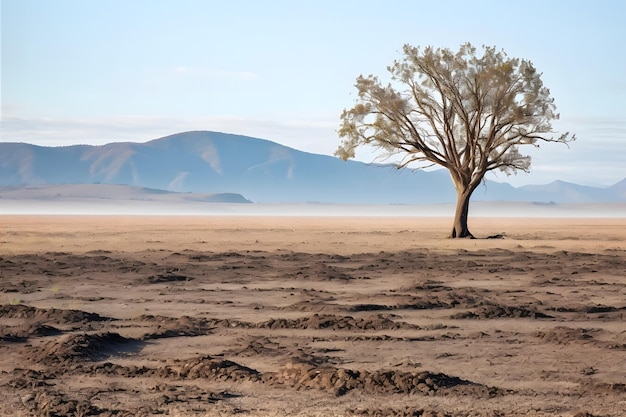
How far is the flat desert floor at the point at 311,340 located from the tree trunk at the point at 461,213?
17797 mm

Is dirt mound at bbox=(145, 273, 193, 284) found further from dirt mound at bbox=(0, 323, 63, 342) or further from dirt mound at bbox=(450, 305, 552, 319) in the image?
dirt mound at bbox=(450, 305, 552, 319)

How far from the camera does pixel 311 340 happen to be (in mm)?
15516

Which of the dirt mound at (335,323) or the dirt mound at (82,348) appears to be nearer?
the dirt mound at (82,348)

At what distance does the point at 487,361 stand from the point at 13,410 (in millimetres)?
5875

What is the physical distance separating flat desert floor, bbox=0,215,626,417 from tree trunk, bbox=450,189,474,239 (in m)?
17.8

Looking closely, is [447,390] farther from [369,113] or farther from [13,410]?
[369,113]

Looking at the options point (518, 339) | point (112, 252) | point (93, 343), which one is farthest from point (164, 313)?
point (112, 252)

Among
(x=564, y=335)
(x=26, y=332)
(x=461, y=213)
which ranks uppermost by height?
(x=461, y=213)

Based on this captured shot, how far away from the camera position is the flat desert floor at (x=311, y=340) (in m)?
11.0

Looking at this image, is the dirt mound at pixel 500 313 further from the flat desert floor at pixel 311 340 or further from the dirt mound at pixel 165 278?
the dirt mound at pixel 165 278

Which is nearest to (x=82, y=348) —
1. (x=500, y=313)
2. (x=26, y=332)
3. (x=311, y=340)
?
(x=26, y=332)

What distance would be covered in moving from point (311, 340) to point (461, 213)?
35.6 m

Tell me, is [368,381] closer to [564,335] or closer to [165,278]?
[564,335]

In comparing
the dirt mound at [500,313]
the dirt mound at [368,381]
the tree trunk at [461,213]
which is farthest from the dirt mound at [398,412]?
the tree trunk at [461,213]
